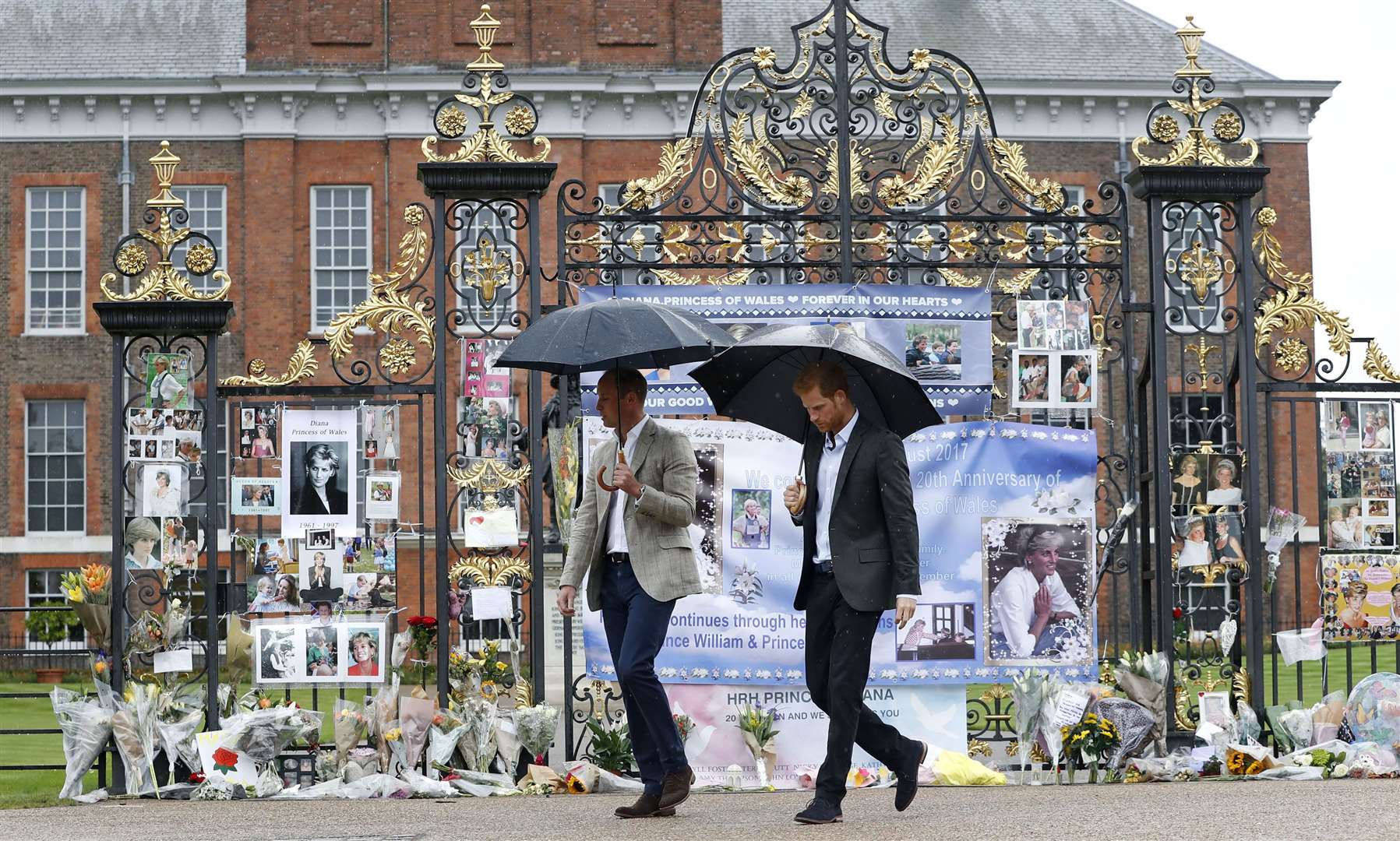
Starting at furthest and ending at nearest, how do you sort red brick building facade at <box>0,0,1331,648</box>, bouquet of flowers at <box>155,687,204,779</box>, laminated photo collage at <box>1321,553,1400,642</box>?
red brick building facade at <box>0,0,1331,648</box>
laminated photo collage at <box>1321,553,1400,642</box>
bouquet of flowers at <box>155,687,204,779</box>

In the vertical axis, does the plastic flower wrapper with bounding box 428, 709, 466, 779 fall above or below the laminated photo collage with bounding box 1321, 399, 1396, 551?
below

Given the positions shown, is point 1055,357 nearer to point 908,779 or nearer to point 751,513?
point 751,513

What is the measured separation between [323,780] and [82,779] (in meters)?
1.29

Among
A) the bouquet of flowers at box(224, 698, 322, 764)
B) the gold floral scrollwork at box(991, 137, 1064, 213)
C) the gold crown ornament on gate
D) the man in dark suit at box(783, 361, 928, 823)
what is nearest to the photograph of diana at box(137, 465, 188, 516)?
the gold crown ornament on gate

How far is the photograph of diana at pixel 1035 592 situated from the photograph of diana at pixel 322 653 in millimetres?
3610

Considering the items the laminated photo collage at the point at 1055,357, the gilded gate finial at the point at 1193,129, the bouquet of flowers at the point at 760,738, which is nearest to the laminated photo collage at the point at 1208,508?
the laminated photo collage at the point at 1055,357

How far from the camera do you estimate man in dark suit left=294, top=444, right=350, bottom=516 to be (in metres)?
9.82

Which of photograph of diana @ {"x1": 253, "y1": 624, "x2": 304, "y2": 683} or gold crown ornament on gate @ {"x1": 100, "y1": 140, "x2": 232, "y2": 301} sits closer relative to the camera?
photograph of diana @ {"x1": 253, "y1": 624, "x2": 304, "y2": 683}

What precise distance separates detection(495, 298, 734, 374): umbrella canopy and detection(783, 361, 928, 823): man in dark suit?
Answer: 0.66m

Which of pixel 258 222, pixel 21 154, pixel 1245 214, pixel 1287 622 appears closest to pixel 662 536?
pixel 1245 214

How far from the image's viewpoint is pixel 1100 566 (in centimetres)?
1030

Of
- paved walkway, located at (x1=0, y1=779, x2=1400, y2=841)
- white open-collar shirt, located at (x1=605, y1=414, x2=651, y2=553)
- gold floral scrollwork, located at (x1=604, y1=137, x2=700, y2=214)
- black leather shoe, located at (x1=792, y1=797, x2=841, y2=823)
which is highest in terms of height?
gold floral scrollwork, located at (x1=604, y1=137, x2=700, y2=214)

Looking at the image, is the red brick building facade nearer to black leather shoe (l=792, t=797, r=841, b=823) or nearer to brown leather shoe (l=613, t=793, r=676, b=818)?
brown leather shoe (l=613, t=793, r=676, b=818)

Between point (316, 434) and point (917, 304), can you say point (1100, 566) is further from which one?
point (316, 434)
